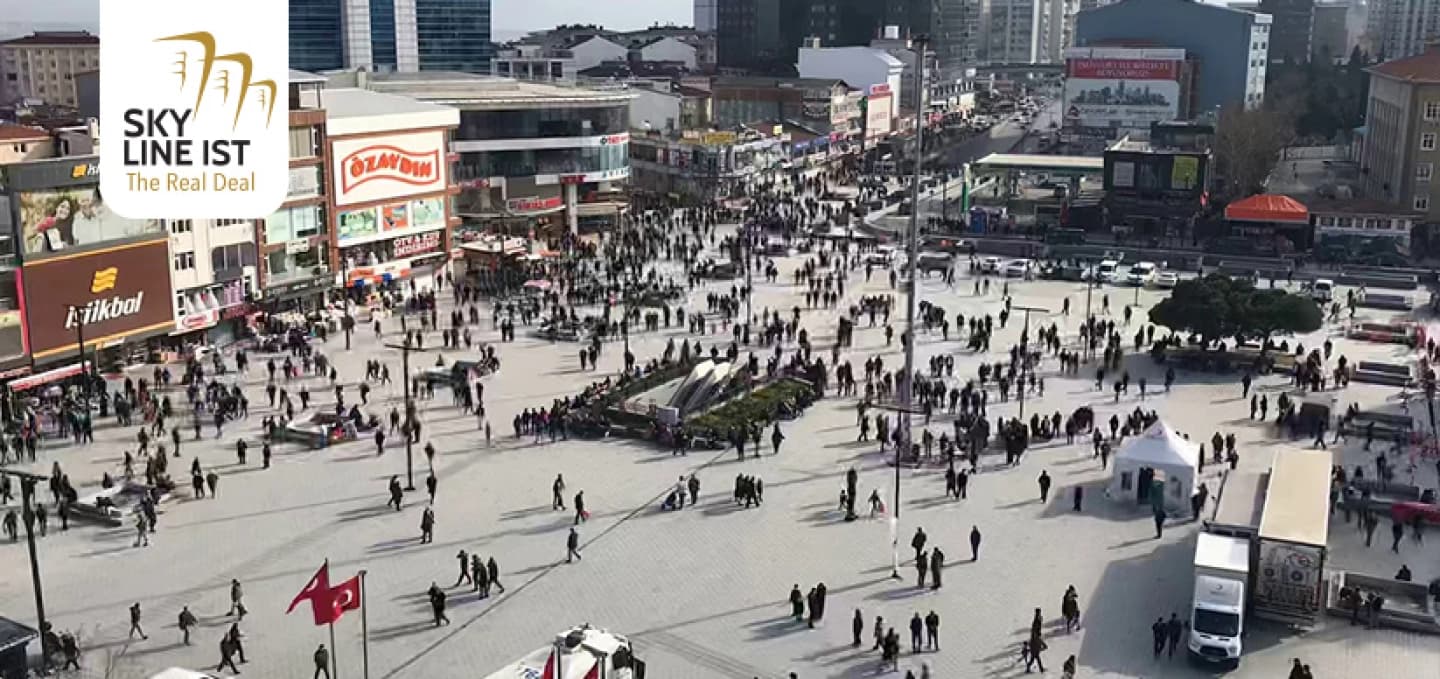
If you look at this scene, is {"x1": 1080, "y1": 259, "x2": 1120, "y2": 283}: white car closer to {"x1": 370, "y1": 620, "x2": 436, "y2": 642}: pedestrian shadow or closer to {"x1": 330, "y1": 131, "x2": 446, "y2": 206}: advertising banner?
{"x1": 330, "y1": 131, "x2": 446, "y2": 206}: advertising banner

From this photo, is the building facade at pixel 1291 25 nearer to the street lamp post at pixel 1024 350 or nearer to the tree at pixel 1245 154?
the tree at pixel 1245 154

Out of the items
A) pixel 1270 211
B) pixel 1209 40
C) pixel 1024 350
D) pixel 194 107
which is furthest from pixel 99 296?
pixel 1209 40

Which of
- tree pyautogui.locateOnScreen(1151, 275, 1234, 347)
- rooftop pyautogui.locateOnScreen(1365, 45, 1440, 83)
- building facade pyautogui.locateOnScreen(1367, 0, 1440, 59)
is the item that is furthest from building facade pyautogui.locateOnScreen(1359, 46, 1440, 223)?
building facade pyautogui.locateOnScreen(1367, 0, 1440, 59)

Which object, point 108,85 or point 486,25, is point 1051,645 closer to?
point 108,85

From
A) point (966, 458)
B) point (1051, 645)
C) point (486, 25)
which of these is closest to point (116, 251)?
point (966, 458)

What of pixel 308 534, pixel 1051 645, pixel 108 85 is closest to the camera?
pixel 108 85

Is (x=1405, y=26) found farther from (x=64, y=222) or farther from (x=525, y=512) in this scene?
(x=525, y=512)

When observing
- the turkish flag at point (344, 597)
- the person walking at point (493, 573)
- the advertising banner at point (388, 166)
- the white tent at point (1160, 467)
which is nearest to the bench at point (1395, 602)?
the white tent at point (1160, 467)

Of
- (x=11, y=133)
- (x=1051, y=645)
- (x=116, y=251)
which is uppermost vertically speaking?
(x=11, y=133)
